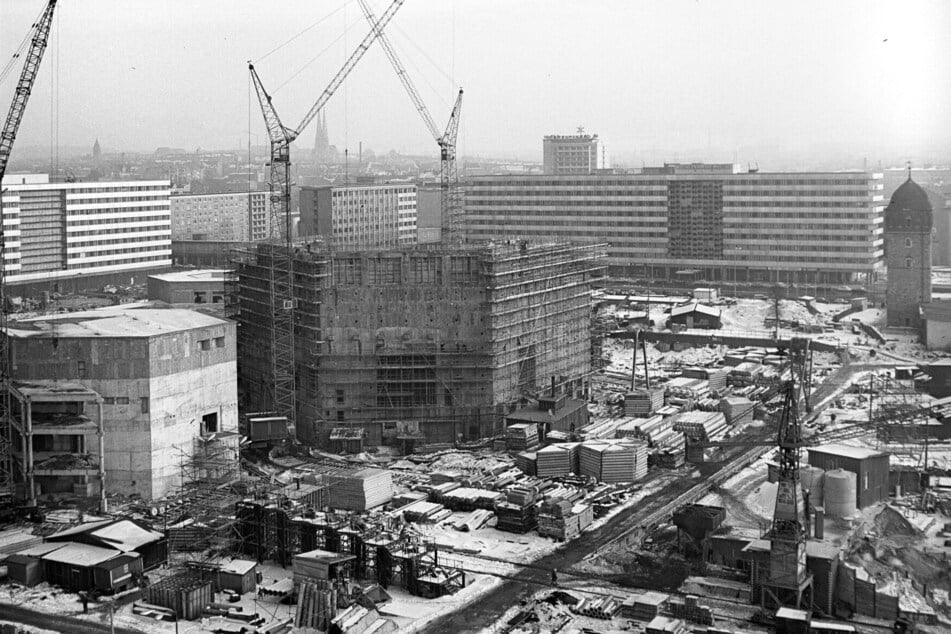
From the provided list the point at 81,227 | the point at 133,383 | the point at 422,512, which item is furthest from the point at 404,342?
the point at 81,227

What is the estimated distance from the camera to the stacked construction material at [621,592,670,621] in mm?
19750

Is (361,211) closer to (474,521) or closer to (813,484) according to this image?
(474,521)

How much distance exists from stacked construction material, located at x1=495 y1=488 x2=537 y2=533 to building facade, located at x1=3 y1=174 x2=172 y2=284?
149 feet

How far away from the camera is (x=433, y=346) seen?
3247 centimetres

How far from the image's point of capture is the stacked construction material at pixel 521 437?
1234 inches

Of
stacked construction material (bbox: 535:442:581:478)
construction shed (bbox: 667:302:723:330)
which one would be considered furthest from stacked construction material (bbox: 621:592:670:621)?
construction shed (bbox: 667:302:723:330)

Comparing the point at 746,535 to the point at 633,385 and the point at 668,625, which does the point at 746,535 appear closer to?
the point at 668,625

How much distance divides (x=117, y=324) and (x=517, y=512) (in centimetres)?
1176

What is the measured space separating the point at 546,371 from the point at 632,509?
Result: 9.66m

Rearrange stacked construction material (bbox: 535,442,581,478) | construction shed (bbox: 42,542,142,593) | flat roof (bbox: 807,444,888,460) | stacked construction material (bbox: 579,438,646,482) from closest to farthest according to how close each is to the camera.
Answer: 1. construction shed (bbox: 42,542,142,593)
2. flat roof (bbox: 807,444,888,460)
3. stacked construction material (bbox: 579,438,646,482)
4. stacked construction material (bbox: 535,442,581,478)

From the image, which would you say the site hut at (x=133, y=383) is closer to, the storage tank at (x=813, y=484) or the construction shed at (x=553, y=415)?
the construction shed at (x=553, y=415)

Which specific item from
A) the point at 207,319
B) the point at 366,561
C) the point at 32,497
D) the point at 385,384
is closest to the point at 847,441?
the point at 385,384

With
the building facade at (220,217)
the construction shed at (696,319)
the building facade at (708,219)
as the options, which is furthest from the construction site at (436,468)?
the building facade at (220,217)

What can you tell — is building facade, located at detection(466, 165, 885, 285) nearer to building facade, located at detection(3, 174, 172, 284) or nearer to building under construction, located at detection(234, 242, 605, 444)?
building facade, located at detection(3, 174, 172, 284)
